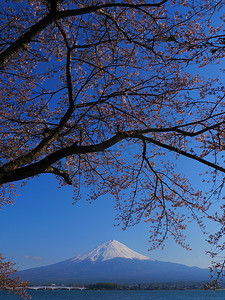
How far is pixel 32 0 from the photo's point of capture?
5.29 m

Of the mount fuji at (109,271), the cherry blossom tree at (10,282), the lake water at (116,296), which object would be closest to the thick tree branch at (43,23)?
the cherry blossom tree at (10,282)

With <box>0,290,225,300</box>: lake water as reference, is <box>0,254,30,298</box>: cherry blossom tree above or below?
above

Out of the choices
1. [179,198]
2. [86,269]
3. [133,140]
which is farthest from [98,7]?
[86,269]

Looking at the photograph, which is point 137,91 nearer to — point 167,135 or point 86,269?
point 167,135

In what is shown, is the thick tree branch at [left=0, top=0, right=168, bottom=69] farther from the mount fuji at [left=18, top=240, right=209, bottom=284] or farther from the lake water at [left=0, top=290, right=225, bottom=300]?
the mount fuji at [left=18, top=240, right=209, bottom=284]

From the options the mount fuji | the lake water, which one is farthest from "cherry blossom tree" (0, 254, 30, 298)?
the mount fuji

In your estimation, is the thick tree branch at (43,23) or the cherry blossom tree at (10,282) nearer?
the thick tree branch at (43,23)

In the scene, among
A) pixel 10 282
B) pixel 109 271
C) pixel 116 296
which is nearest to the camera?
pixel 10 282

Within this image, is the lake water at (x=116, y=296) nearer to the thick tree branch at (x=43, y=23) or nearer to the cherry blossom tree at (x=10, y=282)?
the cherry blossom tree at (x=10, y=282)

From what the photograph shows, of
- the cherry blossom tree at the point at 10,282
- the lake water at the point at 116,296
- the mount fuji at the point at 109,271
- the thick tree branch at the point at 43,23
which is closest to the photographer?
the thick tree branch at the point at 43,23

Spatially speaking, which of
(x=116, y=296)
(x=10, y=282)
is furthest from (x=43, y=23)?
(x=116, y=296)

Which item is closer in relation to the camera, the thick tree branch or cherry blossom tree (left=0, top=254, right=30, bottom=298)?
the thick tree branch

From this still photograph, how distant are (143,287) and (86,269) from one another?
195 ft

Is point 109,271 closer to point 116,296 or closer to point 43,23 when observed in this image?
point 116,296
